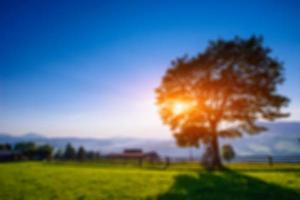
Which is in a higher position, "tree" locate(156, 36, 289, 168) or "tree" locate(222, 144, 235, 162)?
"tree" locate(156, 36, 289, 168)

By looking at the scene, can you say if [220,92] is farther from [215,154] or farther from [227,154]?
[227,154]

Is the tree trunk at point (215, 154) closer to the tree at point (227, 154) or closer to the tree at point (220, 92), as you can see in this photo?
the tree at point (220, 92)

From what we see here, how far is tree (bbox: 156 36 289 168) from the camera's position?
2841 centimetres

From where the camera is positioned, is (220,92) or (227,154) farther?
(227,154)

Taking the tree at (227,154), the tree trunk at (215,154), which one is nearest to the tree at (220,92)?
the tree trunk at (215,154)

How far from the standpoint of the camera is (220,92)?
29.7 m

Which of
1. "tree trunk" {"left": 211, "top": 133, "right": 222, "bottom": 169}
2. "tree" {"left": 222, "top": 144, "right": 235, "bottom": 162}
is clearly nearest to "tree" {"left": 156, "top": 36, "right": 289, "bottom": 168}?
"tree trunk" {"left": 211, "top": 133, "right": 222, "bottom": 169}

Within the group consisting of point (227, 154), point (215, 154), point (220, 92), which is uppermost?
point (220, 92)

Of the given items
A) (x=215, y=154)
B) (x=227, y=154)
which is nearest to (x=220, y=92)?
(x=215, y=154)

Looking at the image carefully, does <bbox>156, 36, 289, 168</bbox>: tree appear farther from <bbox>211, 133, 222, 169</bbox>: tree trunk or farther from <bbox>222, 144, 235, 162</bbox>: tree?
<bbox>222, 144, 235, 162</bbox>: tree

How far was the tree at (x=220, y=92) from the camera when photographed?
28.4m

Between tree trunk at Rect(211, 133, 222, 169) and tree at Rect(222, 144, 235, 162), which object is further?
tree at Rect(222, 144, 235, 162)

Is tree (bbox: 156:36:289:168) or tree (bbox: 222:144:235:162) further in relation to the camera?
tree (bbox: 222:144:235:162)

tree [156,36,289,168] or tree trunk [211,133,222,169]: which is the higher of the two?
tree [156,36,289,168]
